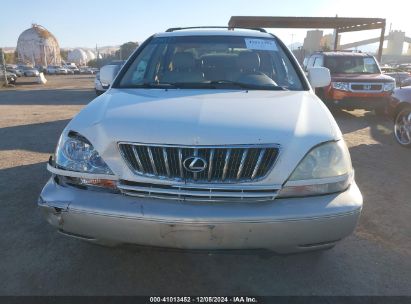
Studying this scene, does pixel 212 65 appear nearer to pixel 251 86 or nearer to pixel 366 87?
pixel 251 86

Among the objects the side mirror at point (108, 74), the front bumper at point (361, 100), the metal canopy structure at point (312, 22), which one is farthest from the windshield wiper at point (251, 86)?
the metal canopy structure at point (312, 22)

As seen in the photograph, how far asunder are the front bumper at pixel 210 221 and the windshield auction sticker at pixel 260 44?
6.53ft

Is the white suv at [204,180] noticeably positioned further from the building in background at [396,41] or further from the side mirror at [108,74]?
the building in background at [396,41]

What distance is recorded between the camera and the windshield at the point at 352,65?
11.4 metres

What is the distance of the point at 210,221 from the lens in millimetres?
2139

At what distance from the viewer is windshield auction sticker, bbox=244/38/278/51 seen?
3.83 m

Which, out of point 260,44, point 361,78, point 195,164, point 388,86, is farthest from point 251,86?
point 388,86

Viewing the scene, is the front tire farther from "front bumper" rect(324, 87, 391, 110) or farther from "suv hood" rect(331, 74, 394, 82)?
"suv hood" rect(331, 74, 394, 82)

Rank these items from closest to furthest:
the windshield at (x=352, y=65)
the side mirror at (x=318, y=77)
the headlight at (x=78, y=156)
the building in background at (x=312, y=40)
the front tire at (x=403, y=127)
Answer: the headlight at (x=78, y=156)
the side mirror at (x=318, y=77)
the front tire at (x=403, y=127)
the windshield at (x=352, y=65)
the building in background at (x=312, y=40)

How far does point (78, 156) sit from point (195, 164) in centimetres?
77

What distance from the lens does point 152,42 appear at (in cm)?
406

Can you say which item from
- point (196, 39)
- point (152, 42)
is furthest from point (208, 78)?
point (152, 42)

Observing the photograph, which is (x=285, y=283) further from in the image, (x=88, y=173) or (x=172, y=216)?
(x=88, y=173)

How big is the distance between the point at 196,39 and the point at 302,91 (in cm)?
127
